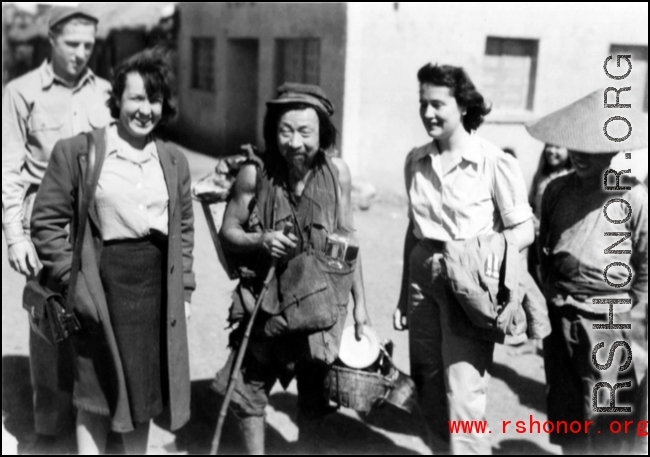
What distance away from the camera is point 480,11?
10352mm

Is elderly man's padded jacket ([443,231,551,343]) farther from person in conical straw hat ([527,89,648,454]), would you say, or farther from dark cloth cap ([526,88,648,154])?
dark cloth cap ([526,88,648,154])

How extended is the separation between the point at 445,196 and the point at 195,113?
13.5 meters

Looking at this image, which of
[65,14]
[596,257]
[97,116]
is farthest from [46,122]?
[596,257]

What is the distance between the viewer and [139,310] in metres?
2.97

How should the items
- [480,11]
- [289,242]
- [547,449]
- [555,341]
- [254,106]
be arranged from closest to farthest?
[289,242] < [555,341] < [547,449] < [480,11] < [254,106]

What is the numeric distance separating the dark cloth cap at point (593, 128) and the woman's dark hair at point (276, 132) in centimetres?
99

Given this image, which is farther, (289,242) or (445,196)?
(445,196)

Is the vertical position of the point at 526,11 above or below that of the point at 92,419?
above

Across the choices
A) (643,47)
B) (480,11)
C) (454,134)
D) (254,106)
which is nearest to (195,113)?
(254,106)

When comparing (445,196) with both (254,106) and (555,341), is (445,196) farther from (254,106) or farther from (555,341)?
(254,106)

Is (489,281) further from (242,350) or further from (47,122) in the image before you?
(47,122)

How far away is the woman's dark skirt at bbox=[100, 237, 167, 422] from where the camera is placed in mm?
2887

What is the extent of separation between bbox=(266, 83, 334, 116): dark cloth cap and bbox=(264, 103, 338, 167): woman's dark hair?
3 cm

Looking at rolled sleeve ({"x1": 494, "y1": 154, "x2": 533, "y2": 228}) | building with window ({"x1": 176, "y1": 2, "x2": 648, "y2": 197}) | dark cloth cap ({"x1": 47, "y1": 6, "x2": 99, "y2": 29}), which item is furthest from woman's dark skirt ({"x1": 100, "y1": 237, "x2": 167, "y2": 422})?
building with window ({"x1": 176, "y1": 2, "x2": 648, "y2": 197})
